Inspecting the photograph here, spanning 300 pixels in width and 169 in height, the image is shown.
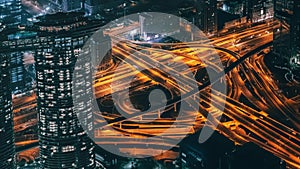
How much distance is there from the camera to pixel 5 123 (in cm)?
2761

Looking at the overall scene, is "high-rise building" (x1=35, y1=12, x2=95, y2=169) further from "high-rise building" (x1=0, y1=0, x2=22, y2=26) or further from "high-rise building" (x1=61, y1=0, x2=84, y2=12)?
"high-rise building" (x1=61, y1=0, x2=84, y2=12)

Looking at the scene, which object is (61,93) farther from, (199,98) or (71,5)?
(71,5)

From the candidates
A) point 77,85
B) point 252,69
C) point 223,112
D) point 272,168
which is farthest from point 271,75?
point 77,85

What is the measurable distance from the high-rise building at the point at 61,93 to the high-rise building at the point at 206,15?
1364 cm

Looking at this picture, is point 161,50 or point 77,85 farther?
point 161,50

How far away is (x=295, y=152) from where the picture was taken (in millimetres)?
29562

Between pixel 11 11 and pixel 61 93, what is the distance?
14.2 m

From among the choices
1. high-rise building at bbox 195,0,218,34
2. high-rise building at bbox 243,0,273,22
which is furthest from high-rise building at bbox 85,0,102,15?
high-rise building at bbox 243,0,273,22

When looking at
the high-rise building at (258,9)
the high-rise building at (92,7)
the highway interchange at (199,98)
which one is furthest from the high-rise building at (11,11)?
the high-rise building at (258,9)

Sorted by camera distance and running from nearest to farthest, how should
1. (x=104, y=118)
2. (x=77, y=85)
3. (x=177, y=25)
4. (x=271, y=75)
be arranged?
(x=77, y=85), (x=104, y=118), (x=271, y=75), (x=177, y=25)

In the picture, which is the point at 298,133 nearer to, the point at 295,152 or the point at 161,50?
the point at 295,152

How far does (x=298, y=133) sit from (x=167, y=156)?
556 cm

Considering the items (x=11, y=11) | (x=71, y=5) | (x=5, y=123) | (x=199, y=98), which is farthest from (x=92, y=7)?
(x=5, y=123)

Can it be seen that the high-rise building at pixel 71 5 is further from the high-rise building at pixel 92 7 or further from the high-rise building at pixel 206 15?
the high-rise building at pixel 206 15
